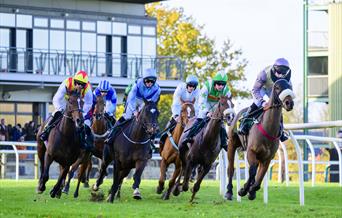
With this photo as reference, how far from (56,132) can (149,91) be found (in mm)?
1645

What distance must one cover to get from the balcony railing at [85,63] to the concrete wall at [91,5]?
254cm

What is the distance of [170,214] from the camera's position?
13.9 metres

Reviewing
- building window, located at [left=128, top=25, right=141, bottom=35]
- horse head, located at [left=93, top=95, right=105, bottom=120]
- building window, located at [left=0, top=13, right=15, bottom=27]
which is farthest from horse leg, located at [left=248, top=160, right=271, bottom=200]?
building window, located at [left=128, top=25, right=141, bottom=35]

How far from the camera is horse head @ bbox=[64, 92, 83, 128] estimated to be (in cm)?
1712

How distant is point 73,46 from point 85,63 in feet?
8.66

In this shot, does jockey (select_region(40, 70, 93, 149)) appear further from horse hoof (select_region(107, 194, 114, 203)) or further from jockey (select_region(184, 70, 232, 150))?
jockey (select_region(184, 70, 232, 150))

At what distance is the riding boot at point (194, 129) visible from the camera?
17.9m

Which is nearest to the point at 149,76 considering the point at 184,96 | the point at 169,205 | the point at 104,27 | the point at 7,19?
the point at 184,96

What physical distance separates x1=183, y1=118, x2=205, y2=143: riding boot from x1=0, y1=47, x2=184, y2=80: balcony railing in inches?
1038

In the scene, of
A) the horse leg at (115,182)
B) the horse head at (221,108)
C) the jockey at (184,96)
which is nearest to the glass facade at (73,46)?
the jockey at (184,96)

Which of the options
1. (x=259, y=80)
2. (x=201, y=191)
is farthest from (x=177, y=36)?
(x=259, y=80)

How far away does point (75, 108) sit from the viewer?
56.5 feet

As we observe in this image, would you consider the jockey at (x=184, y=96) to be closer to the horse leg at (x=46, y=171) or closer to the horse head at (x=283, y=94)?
the horse leg at (x=46, y=171)

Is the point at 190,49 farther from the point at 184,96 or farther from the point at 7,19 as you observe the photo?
the point at 184,96
